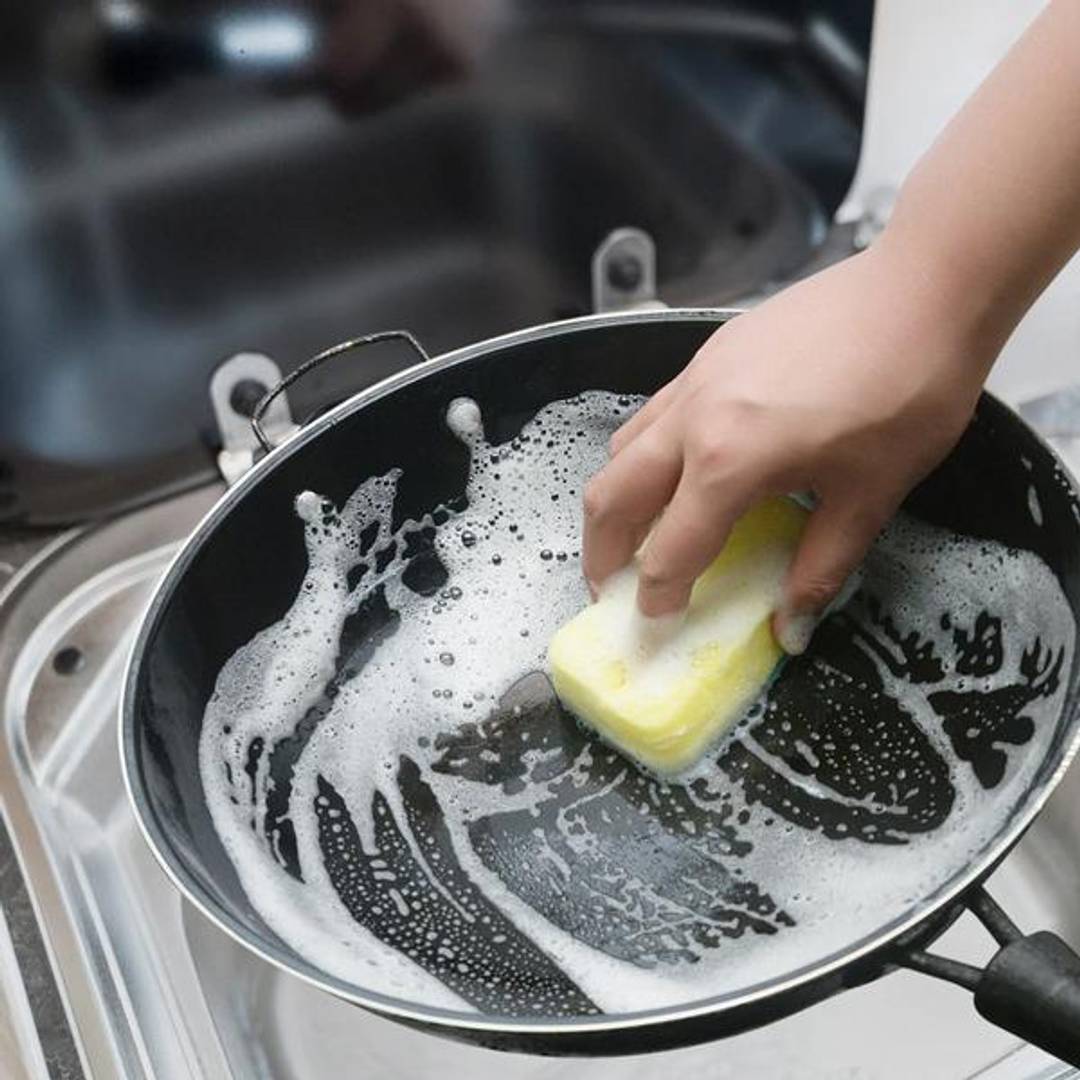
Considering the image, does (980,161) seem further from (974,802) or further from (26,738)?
(26,738)

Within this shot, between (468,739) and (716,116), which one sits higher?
(716,116)

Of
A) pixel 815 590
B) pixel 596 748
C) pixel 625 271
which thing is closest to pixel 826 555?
pixel 815 590

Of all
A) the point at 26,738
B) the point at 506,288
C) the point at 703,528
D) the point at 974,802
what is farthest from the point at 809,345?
the point at 26,738

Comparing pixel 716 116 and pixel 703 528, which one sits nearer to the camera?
pixel 703 528

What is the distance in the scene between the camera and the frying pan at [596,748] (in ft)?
1.83

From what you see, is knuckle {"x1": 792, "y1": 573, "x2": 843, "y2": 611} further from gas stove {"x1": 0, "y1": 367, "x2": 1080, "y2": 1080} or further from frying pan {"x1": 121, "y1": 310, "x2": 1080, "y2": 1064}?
gas stove {"x1": 0, "y1": 367, "x2": 1080, "y2": 1080}

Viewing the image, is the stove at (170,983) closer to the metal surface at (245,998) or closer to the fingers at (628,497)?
the metal surface at (245,998)

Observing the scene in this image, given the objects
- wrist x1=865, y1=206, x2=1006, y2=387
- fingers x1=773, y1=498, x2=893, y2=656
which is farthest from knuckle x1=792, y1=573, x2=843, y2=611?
wrist x1=865, y1=206, x2=1006, y2=387

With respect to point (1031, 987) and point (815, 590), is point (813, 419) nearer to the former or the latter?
point (815, 590)

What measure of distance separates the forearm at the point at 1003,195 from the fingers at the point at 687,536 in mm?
109

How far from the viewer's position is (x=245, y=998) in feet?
2.15

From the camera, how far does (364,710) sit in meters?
0.68

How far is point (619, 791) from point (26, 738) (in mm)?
312

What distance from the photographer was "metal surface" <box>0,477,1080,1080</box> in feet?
2.03
